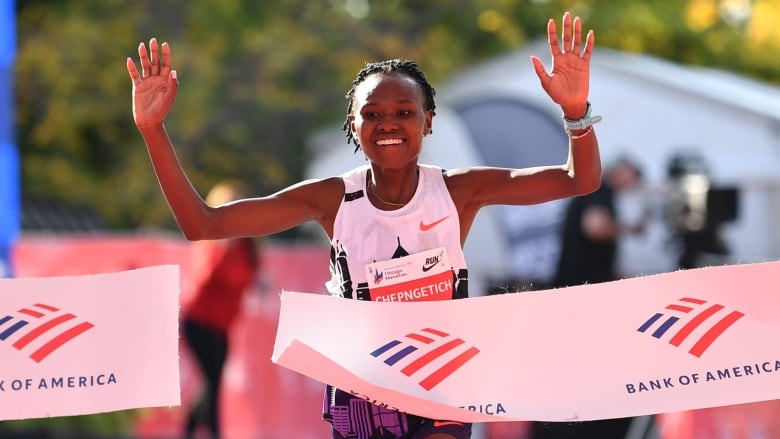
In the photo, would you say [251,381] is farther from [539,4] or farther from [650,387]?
Answer: [539,4]

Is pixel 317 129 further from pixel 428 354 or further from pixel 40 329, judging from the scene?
pixel 428 354

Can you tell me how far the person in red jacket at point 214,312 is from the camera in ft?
29.3

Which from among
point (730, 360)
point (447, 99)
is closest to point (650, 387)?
point (730, 360)

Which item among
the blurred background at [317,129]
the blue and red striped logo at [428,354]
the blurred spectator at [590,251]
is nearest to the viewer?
the blue and red striped logo at [428,354]

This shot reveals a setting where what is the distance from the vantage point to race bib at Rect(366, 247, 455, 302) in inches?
161

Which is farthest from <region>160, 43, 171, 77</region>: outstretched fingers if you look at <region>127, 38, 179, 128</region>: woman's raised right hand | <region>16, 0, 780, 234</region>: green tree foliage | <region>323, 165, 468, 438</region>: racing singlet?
<region>16, 0, 780, 234</region>: green tree foliage

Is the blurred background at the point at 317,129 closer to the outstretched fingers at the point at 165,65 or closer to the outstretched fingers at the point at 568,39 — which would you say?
the outstretched fingers at the point at 568,39

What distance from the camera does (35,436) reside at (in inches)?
427

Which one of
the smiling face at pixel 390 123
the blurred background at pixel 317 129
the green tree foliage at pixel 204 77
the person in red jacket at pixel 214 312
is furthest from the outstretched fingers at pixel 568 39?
the green tree foliage at pixel 204 77

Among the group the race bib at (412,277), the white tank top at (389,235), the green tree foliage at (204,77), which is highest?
the green tree foliage at (204,77)

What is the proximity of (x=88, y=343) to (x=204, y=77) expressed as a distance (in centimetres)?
1266

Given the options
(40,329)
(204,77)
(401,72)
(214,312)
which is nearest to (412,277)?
(401,72)

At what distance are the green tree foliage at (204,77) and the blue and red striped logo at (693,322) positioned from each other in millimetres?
12903

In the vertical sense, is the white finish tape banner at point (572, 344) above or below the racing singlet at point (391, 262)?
below
